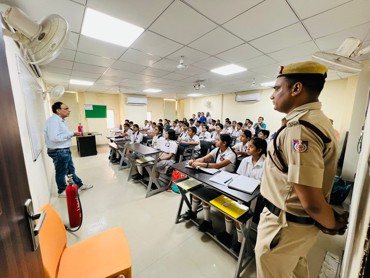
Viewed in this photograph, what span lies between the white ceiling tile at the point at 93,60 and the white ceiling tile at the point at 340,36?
3776mm

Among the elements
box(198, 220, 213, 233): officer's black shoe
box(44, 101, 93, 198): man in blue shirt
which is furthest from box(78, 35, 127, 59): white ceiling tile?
box(198, 220, 213, 233): officer's black shoe

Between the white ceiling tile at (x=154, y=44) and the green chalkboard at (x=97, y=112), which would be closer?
the white ceiling tile at (x=154, y=44)

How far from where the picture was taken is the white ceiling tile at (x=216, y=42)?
6.95 ft

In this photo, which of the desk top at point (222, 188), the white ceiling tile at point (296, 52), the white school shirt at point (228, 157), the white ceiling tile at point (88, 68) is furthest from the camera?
the white ceiling tile at point (88, 68)

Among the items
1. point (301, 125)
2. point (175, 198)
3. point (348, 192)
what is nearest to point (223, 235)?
point (175, 198)

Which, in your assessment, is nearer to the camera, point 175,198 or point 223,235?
point 223,235

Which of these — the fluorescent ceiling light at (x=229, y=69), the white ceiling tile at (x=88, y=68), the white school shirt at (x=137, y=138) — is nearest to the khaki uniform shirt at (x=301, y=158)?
the fluorescent ceiling light at (x=229, y=69)

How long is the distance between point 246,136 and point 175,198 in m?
1.91

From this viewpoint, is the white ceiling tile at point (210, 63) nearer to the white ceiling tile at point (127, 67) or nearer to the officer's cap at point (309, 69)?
the white ceiling tile at point (127, 67)

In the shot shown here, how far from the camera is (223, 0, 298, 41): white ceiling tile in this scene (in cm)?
158

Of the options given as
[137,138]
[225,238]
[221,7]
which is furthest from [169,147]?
[221,7]

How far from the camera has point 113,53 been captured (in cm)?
278

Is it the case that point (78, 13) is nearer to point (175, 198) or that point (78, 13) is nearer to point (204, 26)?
point (204, 26)

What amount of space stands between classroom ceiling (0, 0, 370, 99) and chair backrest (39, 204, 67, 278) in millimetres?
2052
